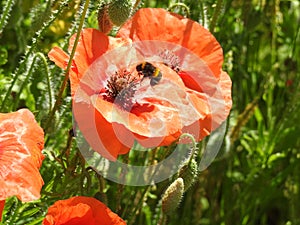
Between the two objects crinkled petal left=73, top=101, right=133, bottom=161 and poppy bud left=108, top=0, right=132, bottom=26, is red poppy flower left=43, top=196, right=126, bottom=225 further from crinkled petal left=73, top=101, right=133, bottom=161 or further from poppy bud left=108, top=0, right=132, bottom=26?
poppy bud left=108, top=0, right=132, bottom=26

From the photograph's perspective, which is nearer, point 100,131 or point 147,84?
point 100,131

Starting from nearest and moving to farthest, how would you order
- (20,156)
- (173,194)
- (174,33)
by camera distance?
(20,156), (173,194), (174,33)

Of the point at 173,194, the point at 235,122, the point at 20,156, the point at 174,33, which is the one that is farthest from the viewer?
the point at 235,122

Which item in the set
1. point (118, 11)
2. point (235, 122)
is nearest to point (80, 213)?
point (118, 11)

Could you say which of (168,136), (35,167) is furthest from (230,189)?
(35,167)

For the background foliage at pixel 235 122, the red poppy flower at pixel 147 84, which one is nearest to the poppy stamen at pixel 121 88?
the red poppy flower at pixel 147 84

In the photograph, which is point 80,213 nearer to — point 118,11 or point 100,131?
point 100,131

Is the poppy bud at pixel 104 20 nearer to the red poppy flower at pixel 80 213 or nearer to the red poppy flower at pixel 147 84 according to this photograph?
the red poppy flower at pixel 147 84
